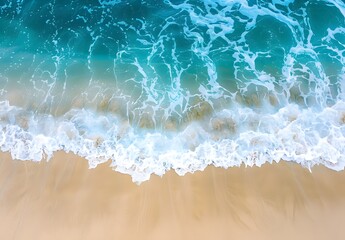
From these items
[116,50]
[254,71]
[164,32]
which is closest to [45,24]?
[116,50]

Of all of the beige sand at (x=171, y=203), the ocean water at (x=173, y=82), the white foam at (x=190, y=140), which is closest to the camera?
the beige sand at (x=171, y=203)

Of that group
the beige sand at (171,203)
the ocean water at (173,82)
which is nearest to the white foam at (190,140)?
the ocean water at (173,82)

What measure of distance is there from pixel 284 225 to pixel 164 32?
24.1ft

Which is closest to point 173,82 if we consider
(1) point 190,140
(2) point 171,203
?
(1) point 190,140

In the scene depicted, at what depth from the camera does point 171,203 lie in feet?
25.2

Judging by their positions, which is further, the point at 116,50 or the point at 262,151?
the point at 116,50

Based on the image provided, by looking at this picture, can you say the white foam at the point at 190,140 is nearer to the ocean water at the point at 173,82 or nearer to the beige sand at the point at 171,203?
the ocean water at the point at 173,82

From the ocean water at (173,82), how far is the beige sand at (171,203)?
0.37 meters

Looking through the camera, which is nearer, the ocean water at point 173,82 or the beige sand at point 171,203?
the beige sand at point 171,203

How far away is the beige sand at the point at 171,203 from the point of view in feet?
24.1

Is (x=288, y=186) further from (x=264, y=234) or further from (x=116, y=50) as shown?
(x=116, y=50)

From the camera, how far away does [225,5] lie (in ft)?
39.5

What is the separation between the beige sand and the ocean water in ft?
1.20

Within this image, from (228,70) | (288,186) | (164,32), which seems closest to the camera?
(288,186)
